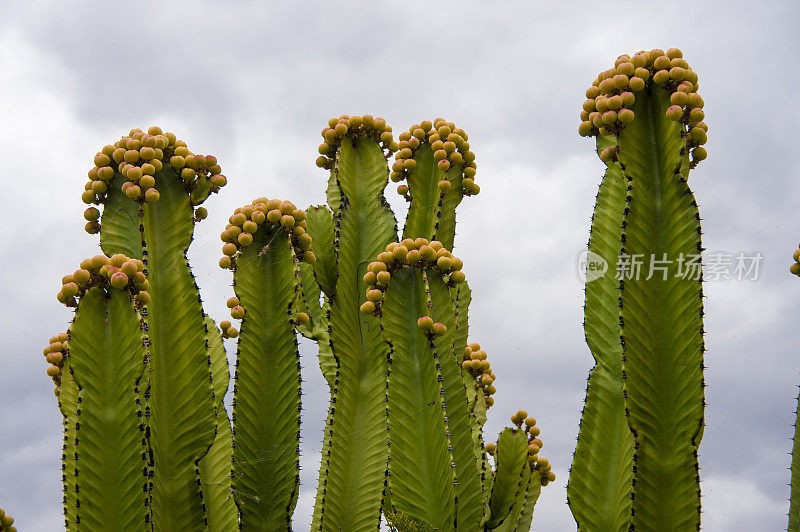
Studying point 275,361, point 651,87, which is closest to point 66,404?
point 275,361

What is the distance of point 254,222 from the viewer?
4977 millimetres

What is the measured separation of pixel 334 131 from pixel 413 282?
236cm

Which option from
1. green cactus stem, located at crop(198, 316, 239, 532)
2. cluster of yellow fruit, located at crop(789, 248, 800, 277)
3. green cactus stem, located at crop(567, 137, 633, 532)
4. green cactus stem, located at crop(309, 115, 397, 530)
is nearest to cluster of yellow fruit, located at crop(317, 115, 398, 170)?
green cactus stem, located at crop(309, 115, 397, 530)

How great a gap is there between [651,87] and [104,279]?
3.32 metres

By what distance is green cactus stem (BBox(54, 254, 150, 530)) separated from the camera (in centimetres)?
410

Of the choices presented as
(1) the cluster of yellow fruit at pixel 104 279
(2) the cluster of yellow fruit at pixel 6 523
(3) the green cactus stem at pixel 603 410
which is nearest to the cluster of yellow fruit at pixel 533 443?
(3) the green cactus stem at pixel 603 410

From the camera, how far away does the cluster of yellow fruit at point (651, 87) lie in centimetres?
410

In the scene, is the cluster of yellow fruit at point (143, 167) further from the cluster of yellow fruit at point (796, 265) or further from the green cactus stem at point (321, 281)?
the cluster of yellow fruit at point (796, 265)

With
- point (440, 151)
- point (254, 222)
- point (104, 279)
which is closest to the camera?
point (104, 279)

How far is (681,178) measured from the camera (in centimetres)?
414

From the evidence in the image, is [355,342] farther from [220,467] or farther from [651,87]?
[651,87]

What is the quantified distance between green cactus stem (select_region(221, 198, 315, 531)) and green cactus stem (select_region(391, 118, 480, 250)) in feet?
4.32

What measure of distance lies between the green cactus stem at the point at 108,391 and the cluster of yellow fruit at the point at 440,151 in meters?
2.60

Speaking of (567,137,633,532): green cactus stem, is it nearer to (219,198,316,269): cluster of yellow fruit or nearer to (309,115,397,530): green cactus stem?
(309,115,397,530): green cactus stem
